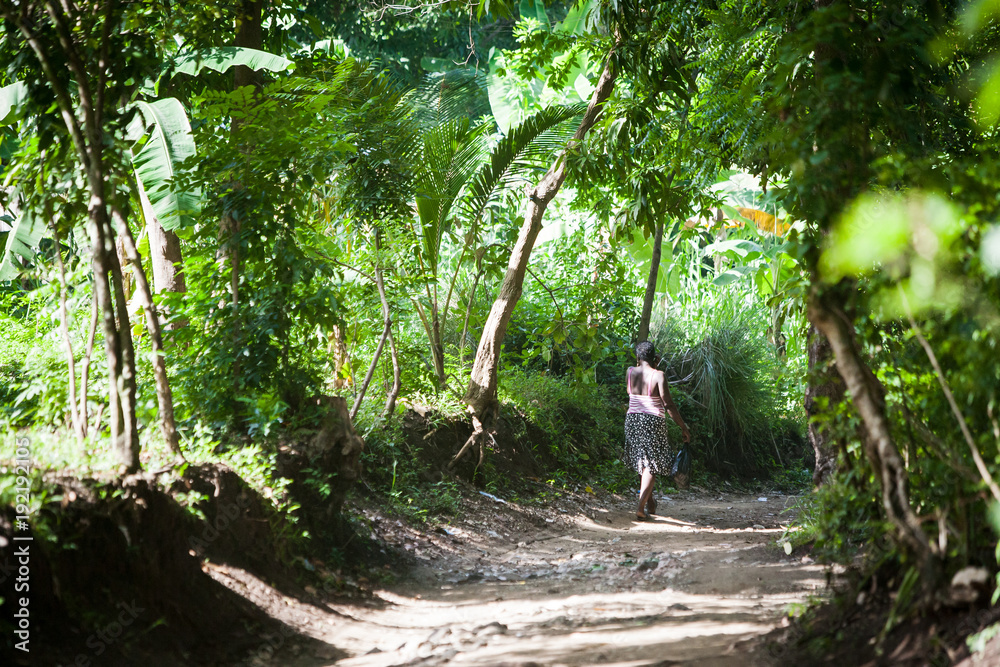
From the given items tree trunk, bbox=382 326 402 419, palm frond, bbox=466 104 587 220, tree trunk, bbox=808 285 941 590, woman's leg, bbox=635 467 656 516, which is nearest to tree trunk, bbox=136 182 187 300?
tree trunk, bbox=382 326 402 419

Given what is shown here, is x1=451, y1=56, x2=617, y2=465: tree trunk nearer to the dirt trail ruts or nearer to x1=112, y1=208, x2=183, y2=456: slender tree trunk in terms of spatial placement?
the dirt trail ruts

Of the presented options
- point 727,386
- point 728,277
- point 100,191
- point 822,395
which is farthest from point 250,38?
point 728,277

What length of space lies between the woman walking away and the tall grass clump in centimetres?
342

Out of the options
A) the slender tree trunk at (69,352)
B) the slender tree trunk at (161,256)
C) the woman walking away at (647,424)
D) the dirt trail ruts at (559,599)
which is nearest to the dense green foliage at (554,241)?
the slender tree trunk at (69,352)

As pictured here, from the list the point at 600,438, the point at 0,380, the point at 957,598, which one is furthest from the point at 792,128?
the point at 600,438

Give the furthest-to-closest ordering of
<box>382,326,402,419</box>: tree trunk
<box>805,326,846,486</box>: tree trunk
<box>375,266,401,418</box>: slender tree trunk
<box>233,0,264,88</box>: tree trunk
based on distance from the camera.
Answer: <box>382,326,402,419</box>: tree trunk, <box>233,0,264,88</box>: tree trunk, <box>375,266,401,418</box>: slender tree trunk, <box>805,326,846,486</box>: tree trunk

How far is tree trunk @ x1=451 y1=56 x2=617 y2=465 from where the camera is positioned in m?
8.19

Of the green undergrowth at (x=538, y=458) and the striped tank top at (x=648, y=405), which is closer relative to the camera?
the green undergrowth at (x=538, y=458)

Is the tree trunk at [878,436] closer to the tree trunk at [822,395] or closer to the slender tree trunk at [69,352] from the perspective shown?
the tree trunk at [822,395]

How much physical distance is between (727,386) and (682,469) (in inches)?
83.9

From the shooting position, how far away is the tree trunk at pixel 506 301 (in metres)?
8.19

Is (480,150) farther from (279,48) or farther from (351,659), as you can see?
(351,659)

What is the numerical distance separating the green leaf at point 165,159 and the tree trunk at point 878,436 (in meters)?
4.42

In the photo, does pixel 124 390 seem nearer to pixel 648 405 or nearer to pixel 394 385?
pixel 394 385
